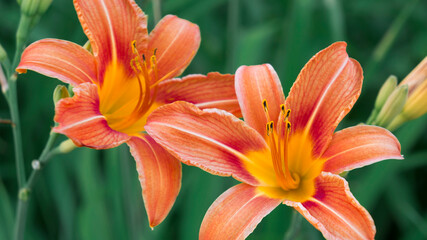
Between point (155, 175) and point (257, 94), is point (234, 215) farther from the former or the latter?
point (257, 94)

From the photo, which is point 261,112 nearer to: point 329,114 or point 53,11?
point 329,114

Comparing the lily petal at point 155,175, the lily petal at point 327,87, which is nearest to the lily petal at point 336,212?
A: the lily petal at point 327,87

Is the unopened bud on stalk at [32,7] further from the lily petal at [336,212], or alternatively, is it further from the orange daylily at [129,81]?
the lily petal at [336,212]

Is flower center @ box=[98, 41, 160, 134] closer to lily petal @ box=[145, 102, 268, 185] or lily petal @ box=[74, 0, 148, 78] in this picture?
lily petal @ box=[74, 0, 148, 78]

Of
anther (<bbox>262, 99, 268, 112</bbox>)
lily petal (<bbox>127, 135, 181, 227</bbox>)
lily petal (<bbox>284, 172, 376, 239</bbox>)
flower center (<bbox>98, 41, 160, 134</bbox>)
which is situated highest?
flower center (<bbox>98, 41, 160, 134</bbox>)

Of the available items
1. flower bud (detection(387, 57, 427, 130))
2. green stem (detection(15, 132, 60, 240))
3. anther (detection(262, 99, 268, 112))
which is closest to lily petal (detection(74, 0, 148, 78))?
green stem (detection(15, 132, 60, 240))
